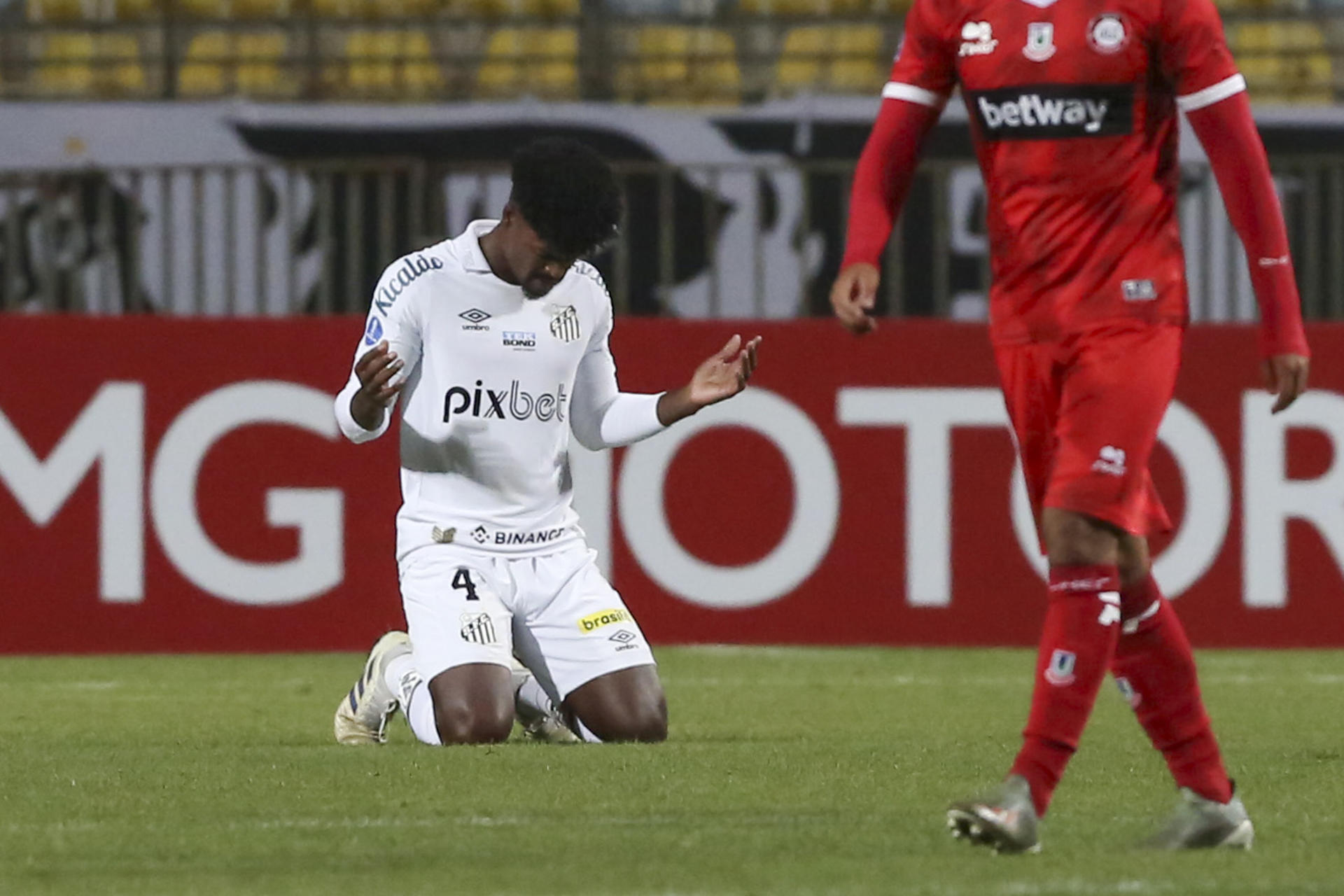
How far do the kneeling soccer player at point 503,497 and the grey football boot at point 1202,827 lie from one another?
2328 mm

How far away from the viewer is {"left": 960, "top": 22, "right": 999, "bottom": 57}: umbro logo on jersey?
16.0 ft

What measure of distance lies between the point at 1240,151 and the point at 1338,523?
572 cm

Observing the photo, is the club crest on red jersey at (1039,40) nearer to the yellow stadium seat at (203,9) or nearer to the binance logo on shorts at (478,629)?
the binance logo on shorts at (478,629)

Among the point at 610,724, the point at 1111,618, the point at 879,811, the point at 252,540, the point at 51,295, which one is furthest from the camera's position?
the point at 51,295

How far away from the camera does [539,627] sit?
23.3 ft

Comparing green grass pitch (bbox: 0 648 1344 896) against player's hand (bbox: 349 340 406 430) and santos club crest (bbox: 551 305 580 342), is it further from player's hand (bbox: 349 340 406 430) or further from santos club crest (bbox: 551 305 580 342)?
santos club crest (bbox: 551 305 580 342)

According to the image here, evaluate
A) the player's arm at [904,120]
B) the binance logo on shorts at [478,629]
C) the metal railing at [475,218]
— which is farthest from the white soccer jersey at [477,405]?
the metal railing at [475,218]

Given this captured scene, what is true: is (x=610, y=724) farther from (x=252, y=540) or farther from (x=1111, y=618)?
(x=252, y=540)

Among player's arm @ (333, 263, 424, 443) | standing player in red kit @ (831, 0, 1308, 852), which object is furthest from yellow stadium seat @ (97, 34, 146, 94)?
standing player in red kit @ (831, 0, 1308, 852)

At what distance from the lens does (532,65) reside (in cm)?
1340

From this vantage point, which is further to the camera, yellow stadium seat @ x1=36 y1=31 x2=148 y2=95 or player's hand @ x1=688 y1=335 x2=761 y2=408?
yellow stadium seat @ x1=36 y1=31 x2=148 y2=95

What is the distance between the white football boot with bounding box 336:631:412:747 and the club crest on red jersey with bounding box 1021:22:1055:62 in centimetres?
292

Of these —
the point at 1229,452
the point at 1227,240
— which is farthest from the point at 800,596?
the point at 1227,240

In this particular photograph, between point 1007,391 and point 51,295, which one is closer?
point 1007,391
